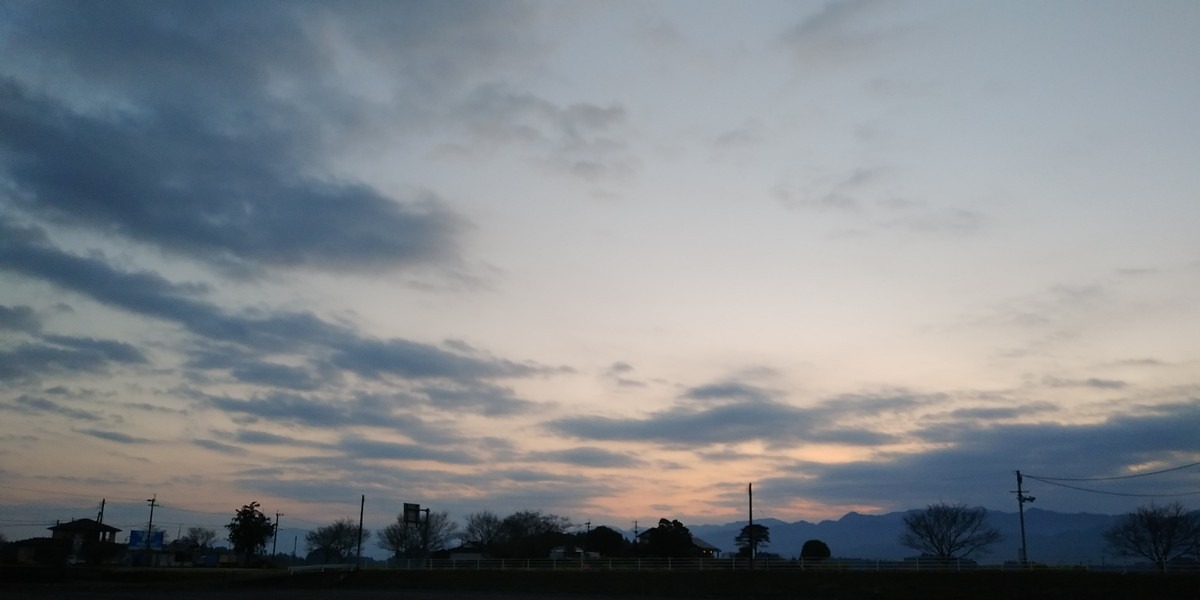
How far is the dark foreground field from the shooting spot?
148 feet

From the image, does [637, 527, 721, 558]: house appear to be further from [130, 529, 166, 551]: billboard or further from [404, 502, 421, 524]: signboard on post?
[130, 529, 166, 551]: billboard

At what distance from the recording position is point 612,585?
63.9m

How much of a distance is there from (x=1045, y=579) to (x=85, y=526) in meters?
123

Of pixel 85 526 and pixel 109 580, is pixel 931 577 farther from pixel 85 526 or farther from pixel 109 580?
pixel 85 526

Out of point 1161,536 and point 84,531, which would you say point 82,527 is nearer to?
point 84,531

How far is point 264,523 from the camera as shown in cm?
10306

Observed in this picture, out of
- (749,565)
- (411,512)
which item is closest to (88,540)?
(411,512)

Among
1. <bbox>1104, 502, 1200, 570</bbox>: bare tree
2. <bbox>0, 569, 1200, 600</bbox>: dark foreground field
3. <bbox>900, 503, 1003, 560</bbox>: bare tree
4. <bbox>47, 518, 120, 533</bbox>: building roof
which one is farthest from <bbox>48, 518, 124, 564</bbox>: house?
<bbox>1104, 502, 1200, 570</bbox>: bare tree

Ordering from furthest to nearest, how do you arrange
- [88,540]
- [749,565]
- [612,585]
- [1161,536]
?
[88,540] → [1161,536] → [612,585] → [749,565]

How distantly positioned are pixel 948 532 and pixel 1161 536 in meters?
20.5

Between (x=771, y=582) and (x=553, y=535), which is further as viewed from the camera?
(x=553, y=535)

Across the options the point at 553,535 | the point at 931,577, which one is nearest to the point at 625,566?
the point at 931,577

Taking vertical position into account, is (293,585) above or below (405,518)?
below

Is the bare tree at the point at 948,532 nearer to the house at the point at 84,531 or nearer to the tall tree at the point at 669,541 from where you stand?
the tall tree at the point at 669,541
